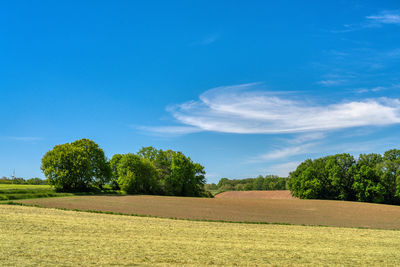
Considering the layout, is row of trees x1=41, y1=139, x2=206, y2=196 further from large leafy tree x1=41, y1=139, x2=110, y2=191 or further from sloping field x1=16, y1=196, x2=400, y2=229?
sloping field x1=16, y1=196, x2=400, y2=229

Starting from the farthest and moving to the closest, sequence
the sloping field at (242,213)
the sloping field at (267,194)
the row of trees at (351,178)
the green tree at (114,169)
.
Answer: the sloping field at (267,194)
the green tree at (114,169)
the row of trees at (351,178)
the sloping field at (242,213)

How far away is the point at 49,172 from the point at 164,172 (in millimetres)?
34151

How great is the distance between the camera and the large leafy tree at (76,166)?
64.2m

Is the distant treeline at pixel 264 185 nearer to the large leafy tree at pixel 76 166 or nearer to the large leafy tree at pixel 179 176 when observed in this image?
the large leafy tree at pixel 179 176

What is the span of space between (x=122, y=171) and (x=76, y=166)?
14.3 m

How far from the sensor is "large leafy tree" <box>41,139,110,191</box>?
64.2m

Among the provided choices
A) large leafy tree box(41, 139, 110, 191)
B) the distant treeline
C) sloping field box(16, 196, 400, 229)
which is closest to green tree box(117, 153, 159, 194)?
large leafy tree box(41, 139, 110, 191)

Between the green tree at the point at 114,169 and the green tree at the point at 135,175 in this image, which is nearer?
the green tree at the point at 135,175

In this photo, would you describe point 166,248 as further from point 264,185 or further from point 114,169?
point 264,185

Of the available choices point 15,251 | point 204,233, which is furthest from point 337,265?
point 15,251

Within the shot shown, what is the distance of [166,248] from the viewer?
16344 millimetres

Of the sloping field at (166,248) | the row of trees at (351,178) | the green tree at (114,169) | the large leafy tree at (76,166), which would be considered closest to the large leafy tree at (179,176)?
the green tree at (114,169)

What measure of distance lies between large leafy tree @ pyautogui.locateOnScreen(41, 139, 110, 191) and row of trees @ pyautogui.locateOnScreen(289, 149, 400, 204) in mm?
52569

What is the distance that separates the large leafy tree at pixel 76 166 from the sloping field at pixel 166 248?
142 ft
